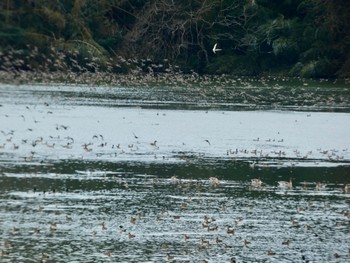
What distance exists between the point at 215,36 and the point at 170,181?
1765 inches

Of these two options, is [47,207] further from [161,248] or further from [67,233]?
[161,248]

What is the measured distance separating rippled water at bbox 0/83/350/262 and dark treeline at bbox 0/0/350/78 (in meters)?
18.2

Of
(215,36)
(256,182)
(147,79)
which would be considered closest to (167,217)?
(256,182)

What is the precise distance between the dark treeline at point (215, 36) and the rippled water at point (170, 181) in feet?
59.8

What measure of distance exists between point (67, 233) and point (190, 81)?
143 feet

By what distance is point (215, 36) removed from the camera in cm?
7175

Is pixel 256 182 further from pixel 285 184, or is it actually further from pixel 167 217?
pixel 167 217

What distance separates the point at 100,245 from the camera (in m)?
20.2

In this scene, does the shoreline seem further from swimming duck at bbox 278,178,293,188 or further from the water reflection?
swimming duck at bbox 278,178,293,188

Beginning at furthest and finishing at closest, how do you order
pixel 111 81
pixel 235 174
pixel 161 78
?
pixel 161 78 → pixel 111 81 → pixel 235 174

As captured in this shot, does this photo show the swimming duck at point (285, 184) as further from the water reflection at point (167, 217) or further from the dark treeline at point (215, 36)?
the dark treeline at point (215, 36)

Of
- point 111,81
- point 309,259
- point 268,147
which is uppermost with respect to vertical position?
point 111,81

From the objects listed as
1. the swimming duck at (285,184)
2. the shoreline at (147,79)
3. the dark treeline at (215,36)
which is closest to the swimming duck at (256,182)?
the swimming duck at (285,184)

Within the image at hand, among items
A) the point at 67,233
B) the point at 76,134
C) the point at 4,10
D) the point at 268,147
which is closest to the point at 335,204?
the point at 67,233
